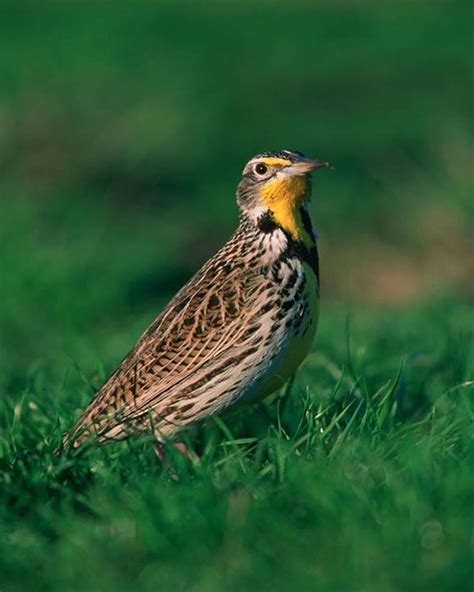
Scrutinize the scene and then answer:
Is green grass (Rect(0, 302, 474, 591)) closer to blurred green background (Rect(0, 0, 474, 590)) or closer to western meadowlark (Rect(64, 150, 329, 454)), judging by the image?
blurred green background (Rect(0, 0, 474, 590))

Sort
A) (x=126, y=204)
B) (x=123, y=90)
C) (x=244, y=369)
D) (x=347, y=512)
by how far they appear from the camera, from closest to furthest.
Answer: (x=347, y=512) < (x=244, y=369) < (x=126, y=204) < (x=123, y=90)

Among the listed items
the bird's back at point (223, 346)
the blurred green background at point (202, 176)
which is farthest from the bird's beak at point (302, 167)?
the blurred green background at point (202, 176)

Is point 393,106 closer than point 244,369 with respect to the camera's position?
No

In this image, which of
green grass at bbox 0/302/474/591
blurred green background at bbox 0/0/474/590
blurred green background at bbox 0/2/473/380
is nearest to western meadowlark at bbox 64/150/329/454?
green grass at bbox 0/302/474/591

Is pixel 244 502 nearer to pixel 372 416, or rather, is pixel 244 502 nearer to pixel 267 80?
pixel 372 416

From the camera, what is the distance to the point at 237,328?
4.62 meters

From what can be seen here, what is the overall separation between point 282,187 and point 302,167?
0.39 feet

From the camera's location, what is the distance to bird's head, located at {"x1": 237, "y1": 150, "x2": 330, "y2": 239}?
4.80 m

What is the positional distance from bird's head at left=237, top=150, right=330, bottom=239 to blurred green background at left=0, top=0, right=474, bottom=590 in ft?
3.00

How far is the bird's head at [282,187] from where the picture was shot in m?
4.80

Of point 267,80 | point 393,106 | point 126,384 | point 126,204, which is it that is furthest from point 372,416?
point 267,80

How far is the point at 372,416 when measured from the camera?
15.0 ft

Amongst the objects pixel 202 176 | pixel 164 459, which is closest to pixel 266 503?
pixel 164 459

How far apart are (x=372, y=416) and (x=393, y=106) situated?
1002 centimetres
